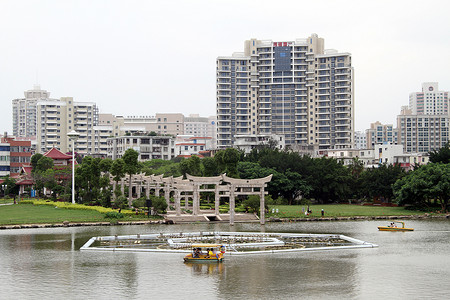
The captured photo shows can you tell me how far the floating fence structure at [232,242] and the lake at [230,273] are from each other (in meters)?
1.25

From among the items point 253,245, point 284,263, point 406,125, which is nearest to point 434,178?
point 253,245

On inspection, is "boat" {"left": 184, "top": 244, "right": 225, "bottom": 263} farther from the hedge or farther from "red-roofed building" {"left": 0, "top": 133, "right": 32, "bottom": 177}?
"red-roofed building" {"left": 0, "top": 133, "right": 32, "bottom": 177}

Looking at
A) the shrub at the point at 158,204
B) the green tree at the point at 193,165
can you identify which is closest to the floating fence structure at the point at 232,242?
the shrub at the point at 158,204

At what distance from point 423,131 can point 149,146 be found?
9756 centimetres

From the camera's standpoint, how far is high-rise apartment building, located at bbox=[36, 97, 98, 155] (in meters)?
176

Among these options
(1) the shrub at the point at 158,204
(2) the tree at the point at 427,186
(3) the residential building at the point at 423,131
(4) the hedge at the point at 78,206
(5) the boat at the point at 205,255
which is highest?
(3) the residential building at the point at 423,131

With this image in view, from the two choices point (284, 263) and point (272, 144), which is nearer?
point (284, 263)

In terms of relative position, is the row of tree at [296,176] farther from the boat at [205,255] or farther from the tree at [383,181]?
the boat at [205,255]

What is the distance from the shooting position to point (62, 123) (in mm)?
177625

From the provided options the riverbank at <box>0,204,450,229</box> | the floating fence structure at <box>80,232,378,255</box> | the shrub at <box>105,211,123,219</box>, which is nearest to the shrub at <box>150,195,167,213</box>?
the riverbank at <box>0,204,450,229</box>

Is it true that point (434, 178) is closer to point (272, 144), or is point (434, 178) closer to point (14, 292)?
point (14, 292)

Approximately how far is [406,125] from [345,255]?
553ft

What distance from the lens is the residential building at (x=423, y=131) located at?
194125 millimetres

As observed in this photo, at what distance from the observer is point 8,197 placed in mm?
92688
